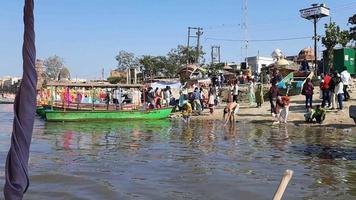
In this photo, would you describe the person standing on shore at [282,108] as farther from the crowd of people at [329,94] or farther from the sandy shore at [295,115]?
the crowd of people at [329,94]

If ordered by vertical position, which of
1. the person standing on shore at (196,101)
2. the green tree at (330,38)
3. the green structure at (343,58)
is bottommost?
the person standing on shore at (196,101)

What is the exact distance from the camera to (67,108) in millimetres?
30891

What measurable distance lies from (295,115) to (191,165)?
1371 cm

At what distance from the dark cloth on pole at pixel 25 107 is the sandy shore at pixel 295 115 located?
19.4 m

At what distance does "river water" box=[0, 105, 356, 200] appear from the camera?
831 centimetres

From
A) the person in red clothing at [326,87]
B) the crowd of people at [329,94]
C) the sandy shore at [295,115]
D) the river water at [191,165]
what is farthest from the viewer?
the person in red clothing at [326,87]

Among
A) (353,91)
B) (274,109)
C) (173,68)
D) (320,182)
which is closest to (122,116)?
(274,109)

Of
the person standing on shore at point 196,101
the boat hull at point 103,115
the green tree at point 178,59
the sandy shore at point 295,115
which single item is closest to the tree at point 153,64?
the green tree at point 178,59

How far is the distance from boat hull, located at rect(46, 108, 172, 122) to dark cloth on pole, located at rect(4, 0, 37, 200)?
24645 mm

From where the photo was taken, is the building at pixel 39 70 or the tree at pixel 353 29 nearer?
the building at pixel 39 70

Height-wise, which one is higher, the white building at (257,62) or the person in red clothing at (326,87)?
the white building at (257,62)

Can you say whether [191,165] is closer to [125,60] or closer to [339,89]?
[339,89]

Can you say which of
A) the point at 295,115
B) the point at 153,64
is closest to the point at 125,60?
the point at 153,64

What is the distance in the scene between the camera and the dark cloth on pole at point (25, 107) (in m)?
2.11
